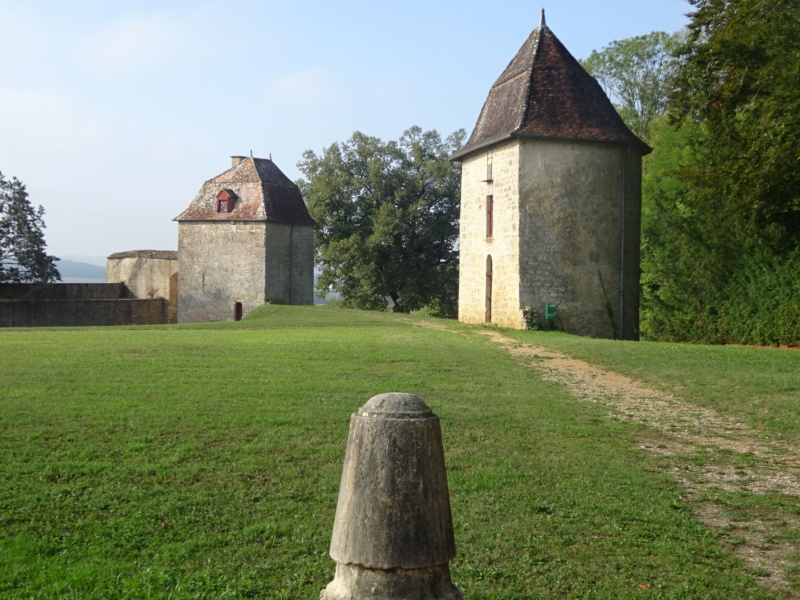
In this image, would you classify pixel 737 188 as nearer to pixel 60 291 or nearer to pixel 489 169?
pixel 489 169

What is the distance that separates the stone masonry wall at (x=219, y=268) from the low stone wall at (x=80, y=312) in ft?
7.98

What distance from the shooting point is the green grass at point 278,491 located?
16.3ft

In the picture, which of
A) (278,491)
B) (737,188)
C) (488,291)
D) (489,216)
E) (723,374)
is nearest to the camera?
(278,491)

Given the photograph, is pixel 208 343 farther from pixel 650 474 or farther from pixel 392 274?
pixel 392 274

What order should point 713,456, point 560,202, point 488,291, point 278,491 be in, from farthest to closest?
point 488,291
point 560,202
point 713,456
point 278,491

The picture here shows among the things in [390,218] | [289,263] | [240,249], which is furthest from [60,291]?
[390,218]

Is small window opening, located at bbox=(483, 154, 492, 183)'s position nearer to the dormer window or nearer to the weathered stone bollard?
the dormer window

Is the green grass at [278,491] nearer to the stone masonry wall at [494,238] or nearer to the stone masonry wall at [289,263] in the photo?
the stone masonry wall at [494,238]

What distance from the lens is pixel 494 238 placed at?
27516 mm

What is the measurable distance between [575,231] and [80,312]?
2901 centimetres

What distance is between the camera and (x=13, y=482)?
261 inches

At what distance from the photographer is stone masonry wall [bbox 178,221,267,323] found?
44406mm

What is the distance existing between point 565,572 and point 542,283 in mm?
21315

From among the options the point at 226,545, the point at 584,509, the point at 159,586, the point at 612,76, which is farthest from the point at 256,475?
the point at 612,76
